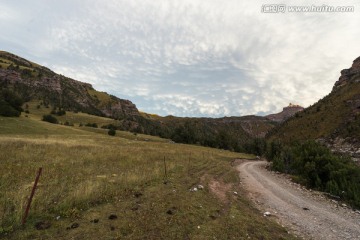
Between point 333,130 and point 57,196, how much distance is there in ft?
394

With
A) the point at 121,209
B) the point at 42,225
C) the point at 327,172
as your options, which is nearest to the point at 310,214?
the point at 121,209

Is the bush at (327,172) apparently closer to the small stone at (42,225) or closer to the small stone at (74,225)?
the small stone at (74,225)

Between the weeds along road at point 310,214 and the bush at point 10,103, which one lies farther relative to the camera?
the bush at point 10,103

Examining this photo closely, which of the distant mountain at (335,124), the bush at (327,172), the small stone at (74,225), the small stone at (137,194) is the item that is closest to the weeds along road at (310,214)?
the bush at (327,172)

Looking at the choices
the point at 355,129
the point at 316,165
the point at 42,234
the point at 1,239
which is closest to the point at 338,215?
the point at 316,165

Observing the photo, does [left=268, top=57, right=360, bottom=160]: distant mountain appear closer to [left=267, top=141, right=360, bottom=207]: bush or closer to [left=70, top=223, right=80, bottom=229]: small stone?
[left=267, top=141, right=360, bottom=207]: bush

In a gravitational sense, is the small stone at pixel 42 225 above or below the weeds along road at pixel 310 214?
below

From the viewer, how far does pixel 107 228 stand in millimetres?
10336

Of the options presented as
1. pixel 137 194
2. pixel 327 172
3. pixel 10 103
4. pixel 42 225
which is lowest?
pixel 42 225

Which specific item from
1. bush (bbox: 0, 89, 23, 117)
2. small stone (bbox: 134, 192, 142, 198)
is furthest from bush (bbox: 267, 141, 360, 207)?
bush (bbox: 0, 89, 23, 117)

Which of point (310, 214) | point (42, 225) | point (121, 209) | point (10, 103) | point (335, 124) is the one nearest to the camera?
point (42, 225)

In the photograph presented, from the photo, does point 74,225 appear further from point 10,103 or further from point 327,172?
point 10,103

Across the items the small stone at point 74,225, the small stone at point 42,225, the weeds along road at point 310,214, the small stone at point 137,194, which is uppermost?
the weeds along road at point 310,214

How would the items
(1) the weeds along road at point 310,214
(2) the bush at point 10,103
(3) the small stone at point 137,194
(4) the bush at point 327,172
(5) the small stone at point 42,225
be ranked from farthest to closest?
1. (2) the bush at point 10,103
2. (4) the bush at point 327,172
3. (3) the small stone at point 137,194
4. (1) the weeds along road at point 310,214
5. (5) the small stone at point 42,225
